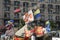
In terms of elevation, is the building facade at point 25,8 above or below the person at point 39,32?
below

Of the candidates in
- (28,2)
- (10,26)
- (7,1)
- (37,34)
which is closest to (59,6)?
(28,2)

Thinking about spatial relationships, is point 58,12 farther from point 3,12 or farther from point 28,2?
point 3,12

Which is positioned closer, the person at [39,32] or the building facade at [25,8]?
the person at [39,32]

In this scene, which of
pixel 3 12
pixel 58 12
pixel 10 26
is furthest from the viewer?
pixel 58 12

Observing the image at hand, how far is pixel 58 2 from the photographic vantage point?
62.9m

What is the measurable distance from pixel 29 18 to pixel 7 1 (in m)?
39.5

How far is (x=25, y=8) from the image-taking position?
60000 mm

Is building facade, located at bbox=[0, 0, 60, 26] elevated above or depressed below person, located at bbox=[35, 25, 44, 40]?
below

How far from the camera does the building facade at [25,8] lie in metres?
58.6

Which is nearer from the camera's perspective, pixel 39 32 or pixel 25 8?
pixel 39 32

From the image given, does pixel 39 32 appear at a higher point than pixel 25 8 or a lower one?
higher

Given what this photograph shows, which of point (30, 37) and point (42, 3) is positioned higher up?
point (30, 37)

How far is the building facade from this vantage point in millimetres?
58594

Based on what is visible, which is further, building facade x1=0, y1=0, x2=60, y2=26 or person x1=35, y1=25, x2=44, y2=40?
building facade x1=0, y1=0, x2=60, y2=26
